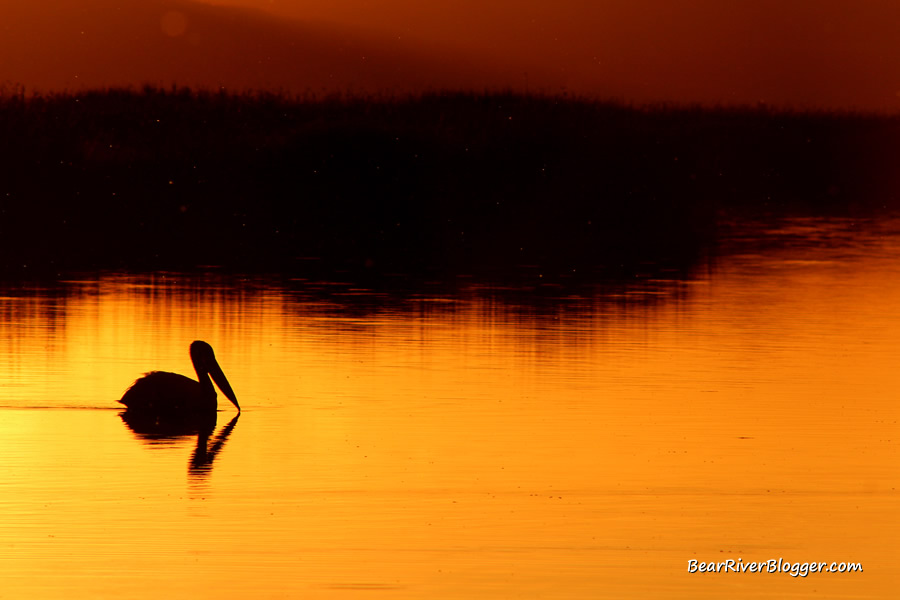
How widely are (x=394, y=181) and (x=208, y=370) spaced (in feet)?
81.4

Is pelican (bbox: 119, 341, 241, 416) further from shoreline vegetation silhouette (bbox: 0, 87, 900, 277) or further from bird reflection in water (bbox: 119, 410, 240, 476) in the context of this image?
shoreline vegetation silhouette (bbox: 0, 87, 900, 277)

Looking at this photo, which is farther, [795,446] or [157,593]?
[795,446]

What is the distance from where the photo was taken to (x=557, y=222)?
3102 centimetres

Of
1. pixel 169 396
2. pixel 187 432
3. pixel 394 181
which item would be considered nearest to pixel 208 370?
pixel 169 396

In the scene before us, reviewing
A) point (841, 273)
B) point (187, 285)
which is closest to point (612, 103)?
point (841, 273)

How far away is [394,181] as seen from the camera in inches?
1417

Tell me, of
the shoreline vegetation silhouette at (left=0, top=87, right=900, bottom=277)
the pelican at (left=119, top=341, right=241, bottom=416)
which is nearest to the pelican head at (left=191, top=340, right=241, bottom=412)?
the pelican at (left=119, top=341, right=241, bottom=416)

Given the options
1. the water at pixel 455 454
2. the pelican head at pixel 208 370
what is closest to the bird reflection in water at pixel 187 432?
the water at pixel 455 454

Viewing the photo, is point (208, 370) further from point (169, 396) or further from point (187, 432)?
point (187, 432)

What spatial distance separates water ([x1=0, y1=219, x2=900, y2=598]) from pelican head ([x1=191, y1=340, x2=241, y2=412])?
28 centimetres

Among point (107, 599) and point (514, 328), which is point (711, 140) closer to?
point (514, 328)

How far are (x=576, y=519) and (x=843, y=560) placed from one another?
1212mm

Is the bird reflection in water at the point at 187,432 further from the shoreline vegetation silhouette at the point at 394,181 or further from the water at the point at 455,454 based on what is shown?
the shoreline vegetation silhouette at the point at 394,181

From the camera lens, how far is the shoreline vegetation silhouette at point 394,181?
82.2 feet
